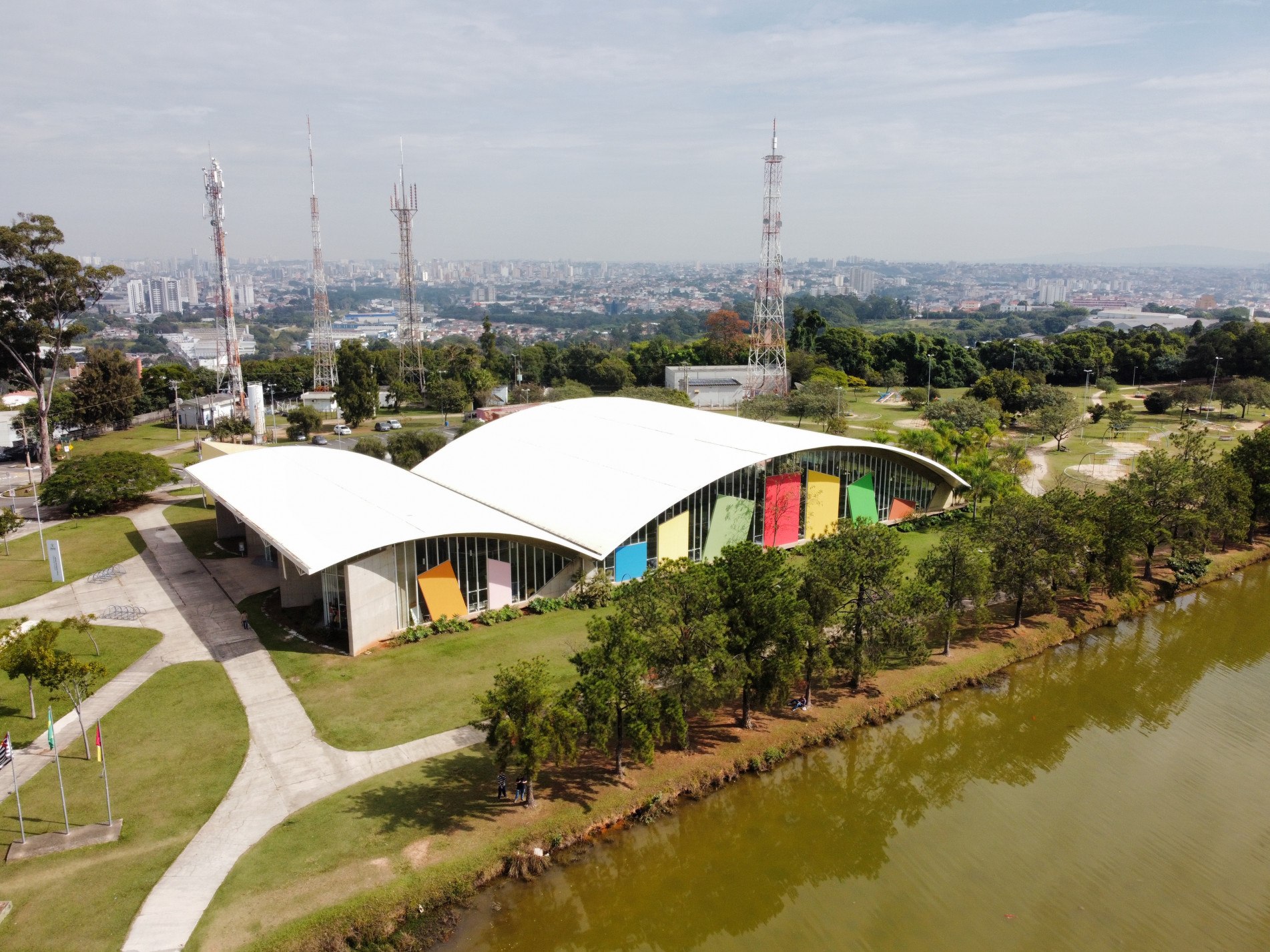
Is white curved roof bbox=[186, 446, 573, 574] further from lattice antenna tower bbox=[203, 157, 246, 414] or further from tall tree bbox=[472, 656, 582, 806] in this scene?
lattice antenna tower bbox=[203, 157, 246, 414]

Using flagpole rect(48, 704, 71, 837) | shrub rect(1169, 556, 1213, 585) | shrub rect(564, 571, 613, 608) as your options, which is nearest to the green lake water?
flagpole rect(48, 704, 71, 837)

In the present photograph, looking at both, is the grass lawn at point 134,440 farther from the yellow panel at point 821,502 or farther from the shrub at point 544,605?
the yellow panel at point 821,502

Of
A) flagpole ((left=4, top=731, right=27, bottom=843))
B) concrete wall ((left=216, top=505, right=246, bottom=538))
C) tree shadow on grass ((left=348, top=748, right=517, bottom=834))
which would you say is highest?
concrete wall ((left=216, top=505, right=246, bottom=538))

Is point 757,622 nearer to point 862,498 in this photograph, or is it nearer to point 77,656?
point 862,498

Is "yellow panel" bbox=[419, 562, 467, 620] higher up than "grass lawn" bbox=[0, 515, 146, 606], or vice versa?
"yellow panel" bbox=[419, 562, 467, 620]

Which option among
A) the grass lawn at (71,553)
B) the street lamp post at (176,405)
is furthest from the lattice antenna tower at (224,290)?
the grass lawn at (71,553)

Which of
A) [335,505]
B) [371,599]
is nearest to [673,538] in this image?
[371,599]
